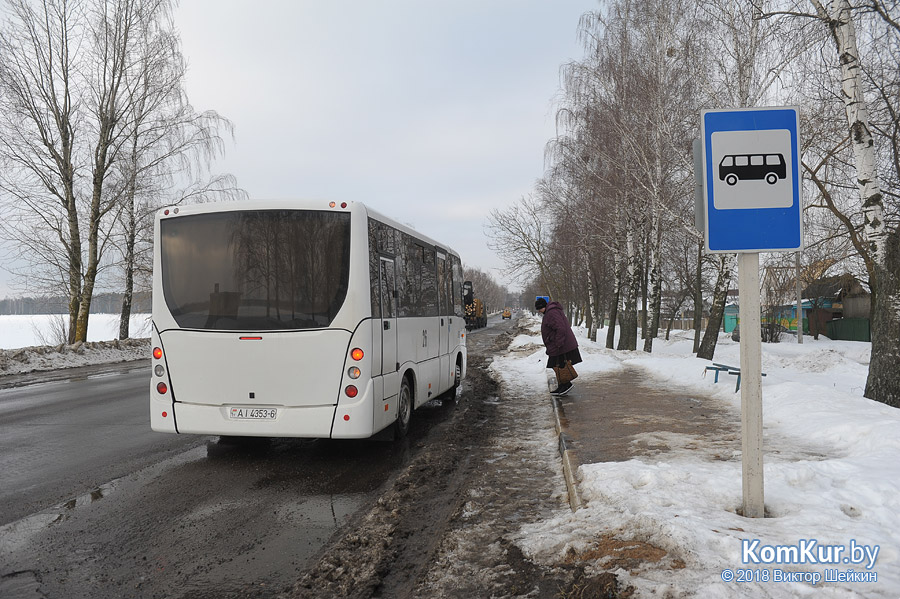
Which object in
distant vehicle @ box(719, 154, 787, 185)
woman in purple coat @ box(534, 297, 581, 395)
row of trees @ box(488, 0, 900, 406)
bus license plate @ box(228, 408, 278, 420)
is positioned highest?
row of trees @ box(488, 0, 900, 406)

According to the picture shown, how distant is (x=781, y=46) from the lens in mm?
10766

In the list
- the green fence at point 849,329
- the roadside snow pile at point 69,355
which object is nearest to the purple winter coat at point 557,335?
the roadside snow pile at point 69,355

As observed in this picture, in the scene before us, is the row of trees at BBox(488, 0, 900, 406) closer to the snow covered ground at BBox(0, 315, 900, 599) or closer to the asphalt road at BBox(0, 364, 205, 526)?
the snow covered ground at BBox(0, 315, 900, 599)

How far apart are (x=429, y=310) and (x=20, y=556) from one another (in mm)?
6333

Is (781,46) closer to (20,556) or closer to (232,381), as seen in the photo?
(232,381)

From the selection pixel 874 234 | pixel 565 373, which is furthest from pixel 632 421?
pixel 874 234

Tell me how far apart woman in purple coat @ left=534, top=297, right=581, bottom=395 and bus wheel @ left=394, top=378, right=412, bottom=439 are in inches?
148

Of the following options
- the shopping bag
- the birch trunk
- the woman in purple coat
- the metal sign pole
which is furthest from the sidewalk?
the birch trunk

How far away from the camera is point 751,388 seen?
13.4ft

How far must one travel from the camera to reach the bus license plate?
6559 millimetres

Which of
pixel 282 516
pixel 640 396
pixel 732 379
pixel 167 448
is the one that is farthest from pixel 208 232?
pixel 732 379

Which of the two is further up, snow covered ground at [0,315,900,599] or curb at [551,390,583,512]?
snow covered ground at [0,315,900,599]

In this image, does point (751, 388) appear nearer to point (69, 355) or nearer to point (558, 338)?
point (558, 338)

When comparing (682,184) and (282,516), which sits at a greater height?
(682,184)
